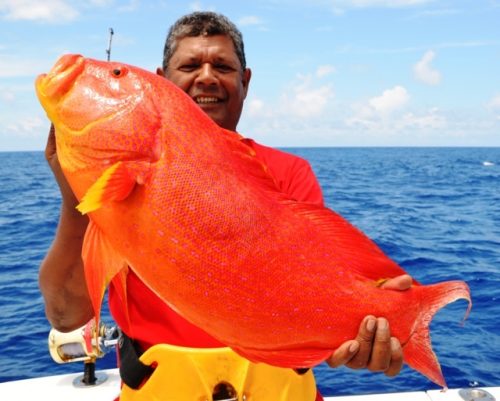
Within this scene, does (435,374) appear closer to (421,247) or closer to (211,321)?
(211,321)

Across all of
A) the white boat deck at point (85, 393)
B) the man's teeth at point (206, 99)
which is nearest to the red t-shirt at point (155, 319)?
the man's teeth at point (206, 99)

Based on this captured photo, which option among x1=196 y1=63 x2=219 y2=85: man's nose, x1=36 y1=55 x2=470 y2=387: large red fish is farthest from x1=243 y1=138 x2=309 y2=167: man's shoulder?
x1=36 y1=55 x2=470 y2=387: large red fish

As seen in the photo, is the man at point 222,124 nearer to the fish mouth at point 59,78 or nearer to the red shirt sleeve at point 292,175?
the red shirt sleeve at point 292,175

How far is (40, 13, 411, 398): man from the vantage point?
2.76m

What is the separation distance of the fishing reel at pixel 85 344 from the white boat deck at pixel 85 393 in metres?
0.11

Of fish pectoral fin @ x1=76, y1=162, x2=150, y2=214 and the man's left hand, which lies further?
the man's left hand

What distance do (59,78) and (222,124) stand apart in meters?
1.24

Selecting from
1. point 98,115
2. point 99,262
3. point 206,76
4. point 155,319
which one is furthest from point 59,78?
point 155,319

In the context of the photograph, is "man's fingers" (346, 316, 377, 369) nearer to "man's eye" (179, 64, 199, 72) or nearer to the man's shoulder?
the man's shoulder

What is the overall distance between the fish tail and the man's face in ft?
4.72

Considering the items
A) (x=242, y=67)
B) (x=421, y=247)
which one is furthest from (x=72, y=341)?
(x=421, y=247)

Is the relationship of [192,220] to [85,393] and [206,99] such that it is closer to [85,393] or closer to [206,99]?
[206,99]

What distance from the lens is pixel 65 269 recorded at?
9.08 feet

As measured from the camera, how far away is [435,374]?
230cm
